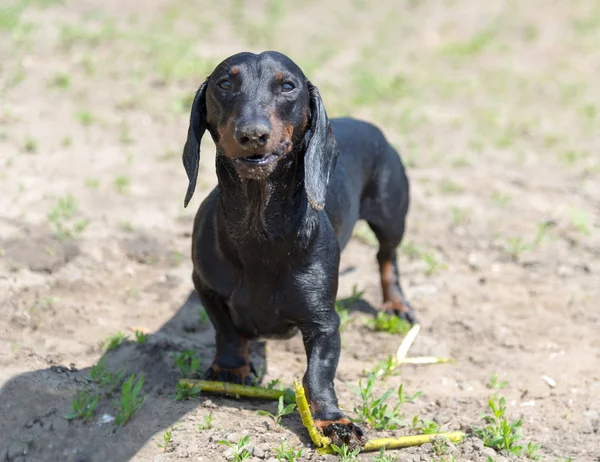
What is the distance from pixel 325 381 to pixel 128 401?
922mm

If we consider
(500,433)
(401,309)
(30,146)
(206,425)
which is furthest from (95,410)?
(30,146)

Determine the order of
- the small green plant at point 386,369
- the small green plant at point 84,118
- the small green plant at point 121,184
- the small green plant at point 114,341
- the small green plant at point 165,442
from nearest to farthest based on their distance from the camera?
the small green plant at point 165,442 → the small green plant at point 114,341 → the small green plant at point 386,369 → the small green plant at point 121,184 → the small green plant at point 84,118

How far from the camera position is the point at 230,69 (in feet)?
11.2

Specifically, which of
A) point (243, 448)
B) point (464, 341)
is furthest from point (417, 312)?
point (243, 448)

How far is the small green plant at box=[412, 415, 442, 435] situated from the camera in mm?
3779

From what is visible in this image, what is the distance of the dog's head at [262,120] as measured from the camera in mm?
3195

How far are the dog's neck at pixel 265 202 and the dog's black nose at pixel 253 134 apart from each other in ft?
1.19

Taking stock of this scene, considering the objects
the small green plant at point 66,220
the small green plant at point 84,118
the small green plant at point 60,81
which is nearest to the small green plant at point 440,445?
the small green plant at point 66,220

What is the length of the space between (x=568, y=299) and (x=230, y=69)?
3276 millimetres

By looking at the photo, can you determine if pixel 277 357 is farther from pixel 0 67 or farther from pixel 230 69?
pixel 0 67

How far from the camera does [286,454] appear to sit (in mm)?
3484

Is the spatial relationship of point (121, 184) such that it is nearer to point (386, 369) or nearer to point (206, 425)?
point (386, 369)

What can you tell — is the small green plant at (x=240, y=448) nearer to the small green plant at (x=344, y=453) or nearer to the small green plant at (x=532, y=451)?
the small green plant at (x=344, y=453)

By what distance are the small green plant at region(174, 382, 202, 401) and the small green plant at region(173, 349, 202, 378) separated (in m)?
0.23
